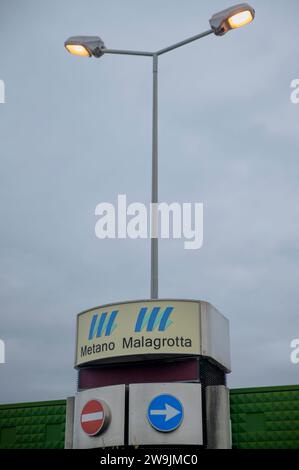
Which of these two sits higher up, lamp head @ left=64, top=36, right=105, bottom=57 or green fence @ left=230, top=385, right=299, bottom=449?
lamp head @ left=64, top=36, right=105, bottom=57

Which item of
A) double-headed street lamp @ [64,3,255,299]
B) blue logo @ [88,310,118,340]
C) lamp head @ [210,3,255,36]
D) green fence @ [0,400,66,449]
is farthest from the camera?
green fence @ [0,400,66,449]

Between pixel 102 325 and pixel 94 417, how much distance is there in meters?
2.78

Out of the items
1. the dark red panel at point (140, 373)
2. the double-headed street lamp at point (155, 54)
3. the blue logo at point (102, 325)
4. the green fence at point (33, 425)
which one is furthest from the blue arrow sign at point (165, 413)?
the green fence at point (33, 425)

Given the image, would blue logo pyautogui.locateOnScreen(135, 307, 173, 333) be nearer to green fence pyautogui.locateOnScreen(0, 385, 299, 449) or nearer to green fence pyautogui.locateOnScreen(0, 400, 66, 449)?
green fence pyautogui.locateOnScreen(0, 385, 299, 449)

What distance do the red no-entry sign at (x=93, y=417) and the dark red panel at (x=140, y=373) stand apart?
2.95ft

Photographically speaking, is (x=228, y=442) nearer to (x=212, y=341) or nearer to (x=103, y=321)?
(x=212, y=341)

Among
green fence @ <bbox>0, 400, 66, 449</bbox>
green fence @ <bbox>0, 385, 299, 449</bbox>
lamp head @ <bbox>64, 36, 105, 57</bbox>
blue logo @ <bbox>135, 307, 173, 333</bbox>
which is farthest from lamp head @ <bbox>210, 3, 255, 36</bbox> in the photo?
green fence @ <bbox>0, 400, 66, 449</bbox>

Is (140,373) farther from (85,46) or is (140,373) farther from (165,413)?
(85,46)

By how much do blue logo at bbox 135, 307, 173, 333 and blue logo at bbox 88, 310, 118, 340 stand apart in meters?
0.84

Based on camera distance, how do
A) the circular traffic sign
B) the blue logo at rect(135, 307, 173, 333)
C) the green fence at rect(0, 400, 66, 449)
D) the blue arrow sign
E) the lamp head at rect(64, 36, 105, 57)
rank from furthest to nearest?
the green fence at rect(0, 400, 66, 449) → the lamp head at rect(64, 36, 105, 57) → the blue logo at rect(135, 307, 173, 333) → the circular traffic sign → the blue arrow sign

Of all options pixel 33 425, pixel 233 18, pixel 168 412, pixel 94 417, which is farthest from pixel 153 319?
pixel 233 18

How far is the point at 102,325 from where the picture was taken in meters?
22.8

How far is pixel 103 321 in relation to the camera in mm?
22859

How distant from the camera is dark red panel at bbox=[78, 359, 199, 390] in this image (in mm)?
22094
